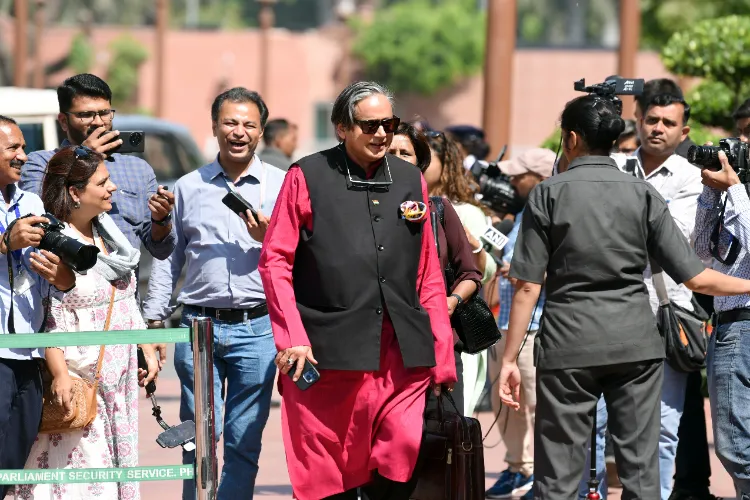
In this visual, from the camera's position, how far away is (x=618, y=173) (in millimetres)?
5316

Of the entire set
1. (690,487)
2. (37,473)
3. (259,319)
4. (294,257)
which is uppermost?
(294,257)

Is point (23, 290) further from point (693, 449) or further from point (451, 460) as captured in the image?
point (693, 449)

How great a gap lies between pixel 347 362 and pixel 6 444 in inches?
53.9

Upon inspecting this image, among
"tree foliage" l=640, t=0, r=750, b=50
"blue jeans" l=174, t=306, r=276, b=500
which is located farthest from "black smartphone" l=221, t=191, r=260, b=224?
"tree foliage" l=640, t=0, r=750, b=50

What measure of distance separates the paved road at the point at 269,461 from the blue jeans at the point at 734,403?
1801 mm

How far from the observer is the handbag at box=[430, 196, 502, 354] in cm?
599

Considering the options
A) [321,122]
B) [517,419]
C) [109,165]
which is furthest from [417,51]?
[109,165]

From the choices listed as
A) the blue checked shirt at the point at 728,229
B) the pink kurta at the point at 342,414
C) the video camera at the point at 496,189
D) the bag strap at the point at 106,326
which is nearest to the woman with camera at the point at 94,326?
the bag strap at the point at 106,326

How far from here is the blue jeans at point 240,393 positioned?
6.01m

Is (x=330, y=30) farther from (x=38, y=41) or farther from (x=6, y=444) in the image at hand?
(x=6, y=444)

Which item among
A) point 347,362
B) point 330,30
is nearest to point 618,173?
point 347,362

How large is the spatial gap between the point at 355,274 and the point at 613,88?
1.57 metres

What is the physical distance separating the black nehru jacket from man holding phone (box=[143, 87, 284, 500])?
0.73 meters

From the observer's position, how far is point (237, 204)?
5711 millimetres
